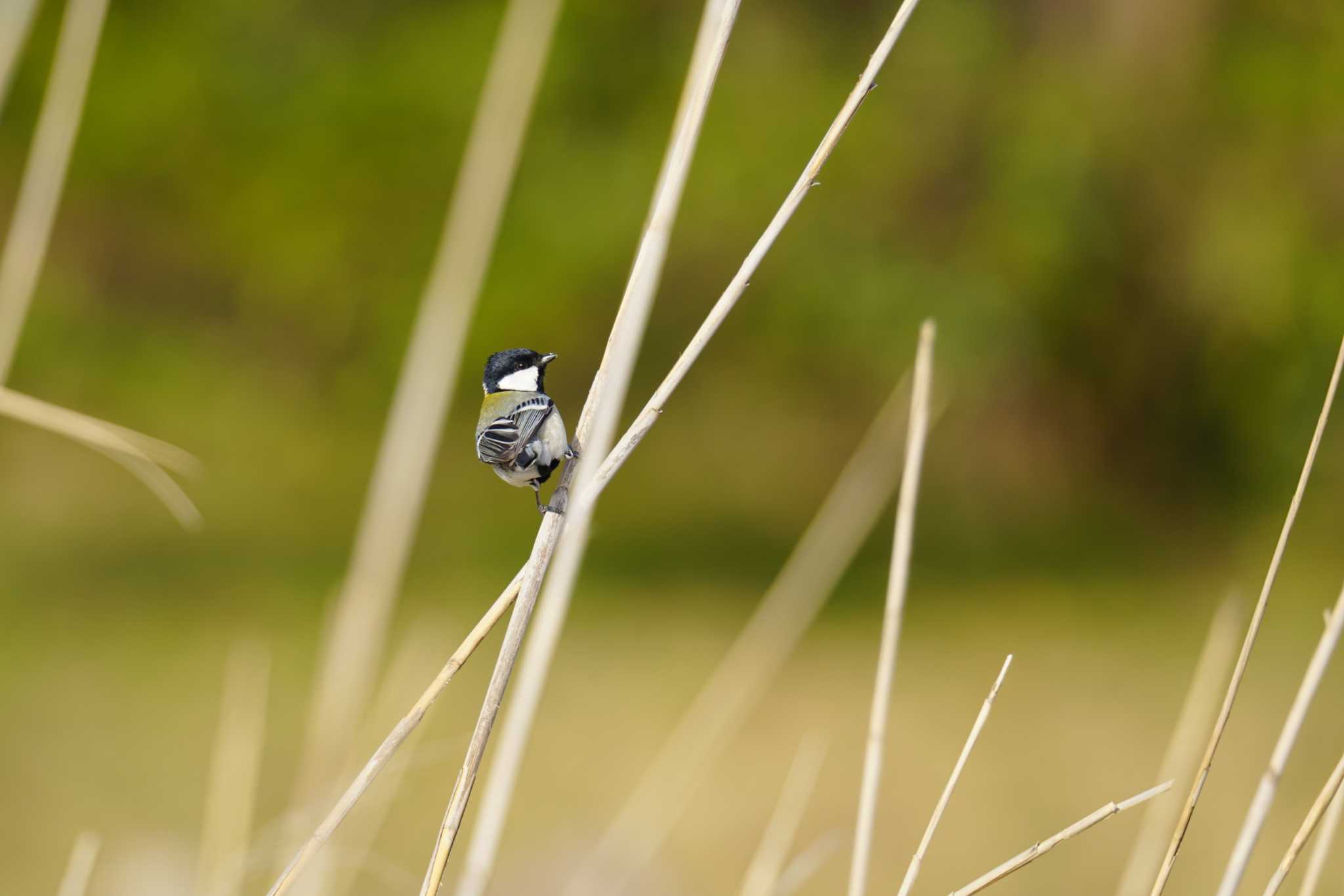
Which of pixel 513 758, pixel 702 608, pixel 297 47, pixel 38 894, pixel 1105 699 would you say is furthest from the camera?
pixel 297 47

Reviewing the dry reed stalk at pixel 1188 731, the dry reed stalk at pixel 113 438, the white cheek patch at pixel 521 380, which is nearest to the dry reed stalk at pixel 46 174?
the dry reed stalk at pixel 113 438

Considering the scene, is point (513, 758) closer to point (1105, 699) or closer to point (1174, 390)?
point (1105, 699)

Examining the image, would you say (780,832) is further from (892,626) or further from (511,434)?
(511,434)

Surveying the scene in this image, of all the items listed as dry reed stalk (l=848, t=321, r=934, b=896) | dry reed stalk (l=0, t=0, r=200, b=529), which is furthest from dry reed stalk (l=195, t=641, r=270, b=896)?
dry reed stalk (l=848, t=321, r=934, b=896)

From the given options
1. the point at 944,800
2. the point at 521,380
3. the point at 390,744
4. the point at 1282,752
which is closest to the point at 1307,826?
the point at 1282,752

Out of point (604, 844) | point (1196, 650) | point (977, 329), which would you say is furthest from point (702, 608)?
point (604, 844)

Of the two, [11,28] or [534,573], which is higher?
[11,28]

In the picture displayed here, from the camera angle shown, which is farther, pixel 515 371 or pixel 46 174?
pixel 515 371
